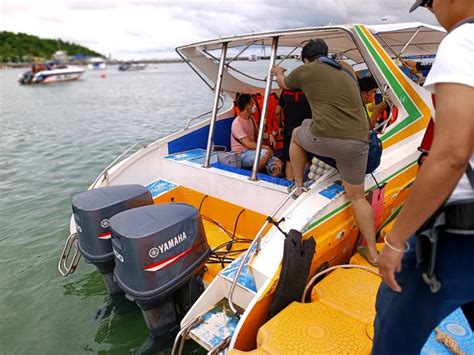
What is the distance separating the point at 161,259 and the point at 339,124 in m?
1.62

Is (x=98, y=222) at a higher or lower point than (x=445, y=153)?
lower

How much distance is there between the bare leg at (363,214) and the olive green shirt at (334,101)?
0.41m

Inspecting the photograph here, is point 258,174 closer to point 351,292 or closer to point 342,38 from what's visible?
point 351,292

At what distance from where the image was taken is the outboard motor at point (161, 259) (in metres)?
2.46

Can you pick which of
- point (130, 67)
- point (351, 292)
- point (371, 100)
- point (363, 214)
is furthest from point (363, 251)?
point (130, 67)

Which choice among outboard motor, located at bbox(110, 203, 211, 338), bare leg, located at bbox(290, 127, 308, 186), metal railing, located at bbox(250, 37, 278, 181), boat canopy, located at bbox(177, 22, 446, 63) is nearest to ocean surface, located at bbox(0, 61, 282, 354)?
boat canopy, located at bbox(177, 22, 446, 63)

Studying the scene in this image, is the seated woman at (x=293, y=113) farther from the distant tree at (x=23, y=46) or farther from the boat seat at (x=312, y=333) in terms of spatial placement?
the distant tree at (x=23, y=46)

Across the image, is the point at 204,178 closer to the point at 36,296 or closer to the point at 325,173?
the point at 325,173

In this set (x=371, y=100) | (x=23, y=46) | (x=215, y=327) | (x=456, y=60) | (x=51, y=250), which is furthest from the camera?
(x=23, y=46)

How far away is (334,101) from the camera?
2.69m

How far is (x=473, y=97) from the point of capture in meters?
0.98

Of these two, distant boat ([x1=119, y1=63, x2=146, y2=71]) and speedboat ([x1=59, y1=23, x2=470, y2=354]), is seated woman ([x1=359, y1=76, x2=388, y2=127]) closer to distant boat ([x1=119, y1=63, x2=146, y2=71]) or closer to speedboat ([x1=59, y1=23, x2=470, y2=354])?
speedboat ([x1=59, y1=23, x2=470, y2=354])

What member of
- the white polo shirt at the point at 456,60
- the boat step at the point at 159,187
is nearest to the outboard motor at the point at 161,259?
the boat step at the point at 159,187

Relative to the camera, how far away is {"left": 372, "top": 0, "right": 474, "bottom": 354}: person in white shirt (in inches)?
39.9
